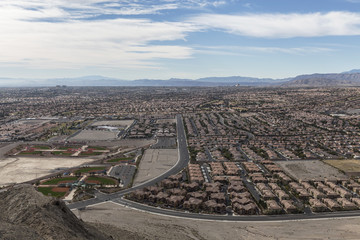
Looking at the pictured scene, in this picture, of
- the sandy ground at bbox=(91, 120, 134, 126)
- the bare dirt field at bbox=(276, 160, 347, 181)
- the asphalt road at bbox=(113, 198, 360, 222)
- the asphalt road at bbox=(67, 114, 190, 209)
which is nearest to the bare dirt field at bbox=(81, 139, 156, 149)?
the asphalt road at bbox=(67, 114, 190, 209)

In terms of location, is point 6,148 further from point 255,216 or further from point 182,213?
point 255,216

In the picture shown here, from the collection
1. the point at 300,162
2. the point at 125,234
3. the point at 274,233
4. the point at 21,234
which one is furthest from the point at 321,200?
the point at 21,234

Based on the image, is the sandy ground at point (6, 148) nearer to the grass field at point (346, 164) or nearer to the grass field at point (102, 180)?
the grass field at point (102, 180)

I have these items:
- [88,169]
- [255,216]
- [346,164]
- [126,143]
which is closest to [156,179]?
[88,169]

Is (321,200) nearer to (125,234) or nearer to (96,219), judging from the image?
(125,234)

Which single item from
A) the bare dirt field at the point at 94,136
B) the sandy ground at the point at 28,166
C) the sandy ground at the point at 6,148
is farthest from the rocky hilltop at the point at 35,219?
the bare dirt field at the point at 94,136

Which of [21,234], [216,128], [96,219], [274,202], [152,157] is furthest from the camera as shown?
[216,128]
